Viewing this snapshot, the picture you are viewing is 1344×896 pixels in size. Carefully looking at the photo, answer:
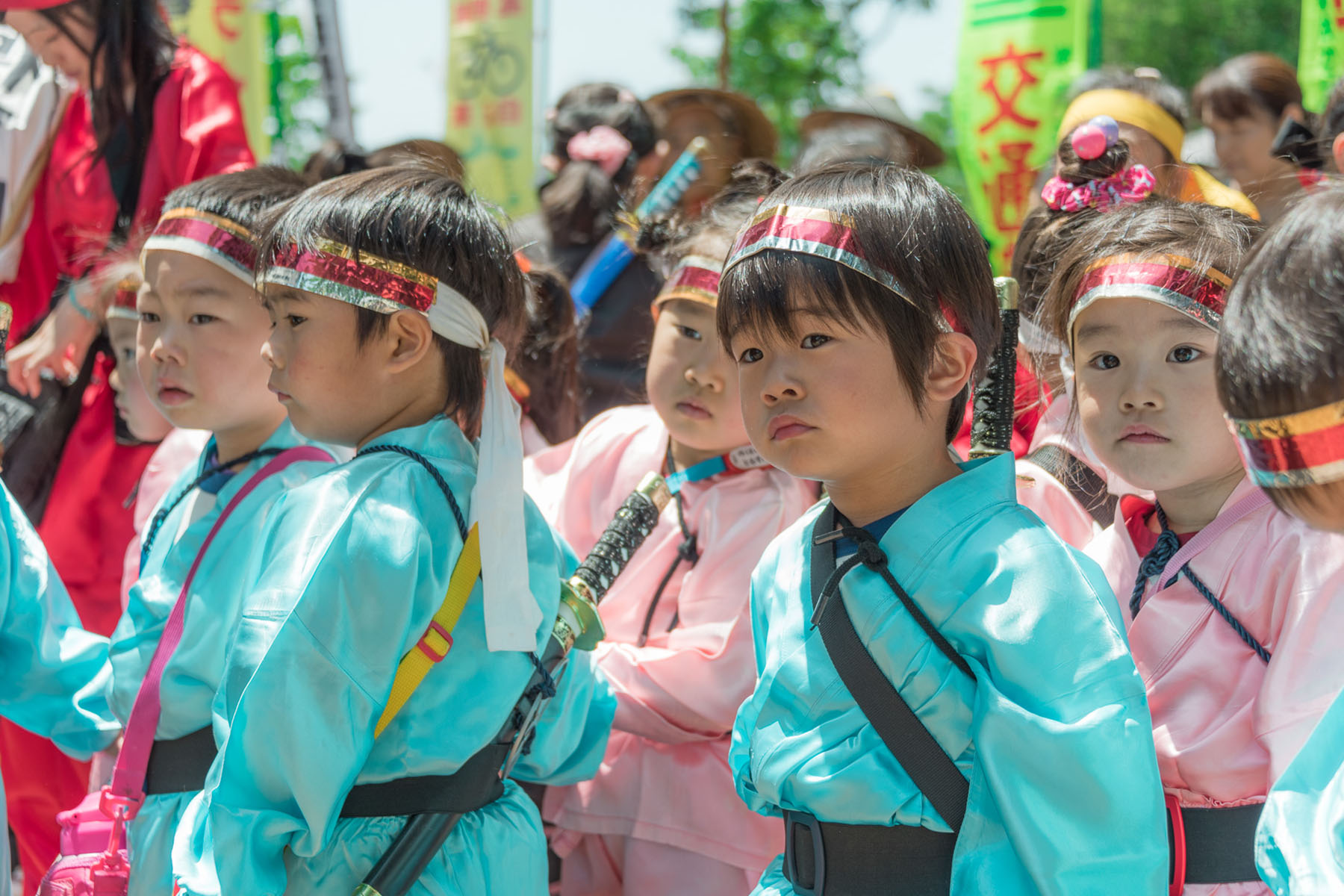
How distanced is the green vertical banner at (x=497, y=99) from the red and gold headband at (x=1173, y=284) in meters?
6.58

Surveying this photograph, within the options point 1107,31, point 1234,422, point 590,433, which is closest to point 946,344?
point 1234,422

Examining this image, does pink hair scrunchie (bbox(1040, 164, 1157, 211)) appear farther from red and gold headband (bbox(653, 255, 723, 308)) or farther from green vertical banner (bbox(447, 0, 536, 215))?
green vertical banner (bbox(447, 0, 536, 215))

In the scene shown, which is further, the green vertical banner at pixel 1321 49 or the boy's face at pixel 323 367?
the green vertical banner at pixel 1321 49

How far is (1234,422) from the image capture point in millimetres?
1367

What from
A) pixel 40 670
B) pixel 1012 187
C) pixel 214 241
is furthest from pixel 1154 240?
pixel 1012 187

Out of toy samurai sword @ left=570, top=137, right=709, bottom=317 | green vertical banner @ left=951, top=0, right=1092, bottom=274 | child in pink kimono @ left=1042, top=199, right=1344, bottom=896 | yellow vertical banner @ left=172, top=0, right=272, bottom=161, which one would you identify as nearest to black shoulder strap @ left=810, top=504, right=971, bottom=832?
child in pink kimono @ left=1042, top=199, right=1344, bottom=896

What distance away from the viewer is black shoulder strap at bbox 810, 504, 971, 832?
168 cm

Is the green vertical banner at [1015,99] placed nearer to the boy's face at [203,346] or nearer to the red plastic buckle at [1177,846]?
the boy's face at [203,346]

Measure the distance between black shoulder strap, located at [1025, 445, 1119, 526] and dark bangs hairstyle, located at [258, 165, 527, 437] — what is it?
118cm

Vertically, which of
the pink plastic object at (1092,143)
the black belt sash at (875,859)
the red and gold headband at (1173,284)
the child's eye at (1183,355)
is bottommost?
the black belt sash at (875,859)

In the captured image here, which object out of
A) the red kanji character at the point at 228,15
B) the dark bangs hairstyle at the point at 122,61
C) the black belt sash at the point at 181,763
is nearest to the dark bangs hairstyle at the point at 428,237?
the black belt sash at the point at 181,763

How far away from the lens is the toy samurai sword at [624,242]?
3.82 m

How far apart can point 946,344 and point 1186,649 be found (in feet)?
2.08

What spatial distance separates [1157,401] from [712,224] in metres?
1.29
